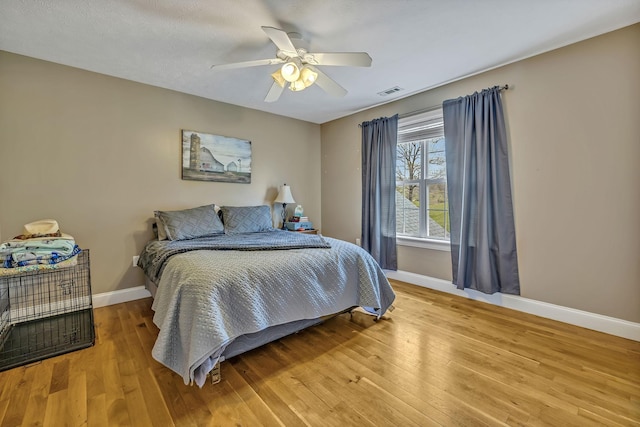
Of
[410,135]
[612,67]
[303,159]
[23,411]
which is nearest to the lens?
[23,411]

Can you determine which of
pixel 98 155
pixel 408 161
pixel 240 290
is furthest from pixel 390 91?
pixel 98 155

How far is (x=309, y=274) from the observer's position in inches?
82.1

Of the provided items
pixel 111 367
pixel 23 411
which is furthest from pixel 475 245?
pixel 23 411

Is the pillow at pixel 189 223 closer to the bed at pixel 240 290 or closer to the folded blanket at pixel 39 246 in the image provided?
the bed at pixel 240 290

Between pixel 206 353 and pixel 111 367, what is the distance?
86 cm

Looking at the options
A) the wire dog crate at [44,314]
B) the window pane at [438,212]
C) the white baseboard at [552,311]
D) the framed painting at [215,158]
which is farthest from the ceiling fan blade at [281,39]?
the white baseboard at [552,311]

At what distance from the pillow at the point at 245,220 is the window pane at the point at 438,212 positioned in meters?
2.01

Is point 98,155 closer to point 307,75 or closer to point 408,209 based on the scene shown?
point 307,75

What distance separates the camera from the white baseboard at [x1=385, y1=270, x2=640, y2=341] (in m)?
2.18

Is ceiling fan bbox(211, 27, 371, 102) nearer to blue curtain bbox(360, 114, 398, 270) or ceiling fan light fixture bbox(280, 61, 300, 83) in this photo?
ceiling fan light fixture bbox(280, 61, 300, 83)

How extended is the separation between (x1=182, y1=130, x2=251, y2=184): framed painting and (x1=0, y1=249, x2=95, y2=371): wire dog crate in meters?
1.40

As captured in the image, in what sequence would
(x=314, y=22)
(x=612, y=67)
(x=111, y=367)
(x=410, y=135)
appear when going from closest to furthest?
(x=111, y=367) < (x=314, y=22) < (x=612, y=67) < (x=410, y=135)

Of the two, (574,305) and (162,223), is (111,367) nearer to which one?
(162,223)

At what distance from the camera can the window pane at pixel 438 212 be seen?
3.33 m
